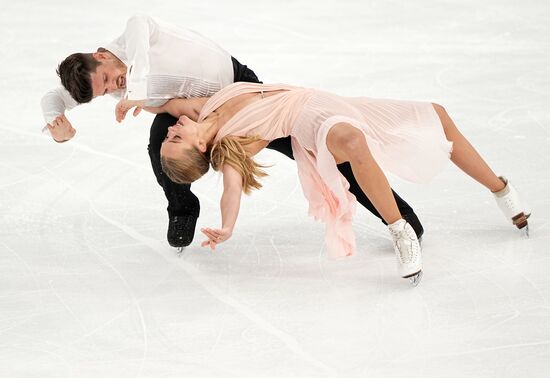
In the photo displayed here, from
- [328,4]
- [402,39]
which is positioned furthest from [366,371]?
[328,4]

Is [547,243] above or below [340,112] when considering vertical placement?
below

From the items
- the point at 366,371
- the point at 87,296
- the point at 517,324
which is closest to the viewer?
the point at 366,371

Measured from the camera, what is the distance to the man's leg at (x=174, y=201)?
386 centimetres

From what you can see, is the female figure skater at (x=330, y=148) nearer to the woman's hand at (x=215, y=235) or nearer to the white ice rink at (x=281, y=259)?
the woman's hand at (x=215, y=235)

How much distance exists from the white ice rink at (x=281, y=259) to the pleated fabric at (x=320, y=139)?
0.21 m

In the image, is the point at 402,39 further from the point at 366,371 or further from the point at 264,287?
the point at 366,371

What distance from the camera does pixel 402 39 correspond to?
6496 mm

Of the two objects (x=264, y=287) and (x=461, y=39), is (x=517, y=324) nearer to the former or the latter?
(x=264, y=287)

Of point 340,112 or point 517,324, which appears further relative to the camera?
point 340,112

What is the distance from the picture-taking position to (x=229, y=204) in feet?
11.5

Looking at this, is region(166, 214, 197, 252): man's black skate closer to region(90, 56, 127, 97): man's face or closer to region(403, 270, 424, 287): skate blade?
region(90, 56, 127, 97): man's face

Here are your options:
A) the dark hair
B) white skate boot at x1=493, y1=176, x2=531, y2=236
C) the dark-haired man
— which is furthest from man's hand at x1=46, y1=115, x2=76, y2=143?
white skate boot at x1=493, y1=176, x2=531, y2=236

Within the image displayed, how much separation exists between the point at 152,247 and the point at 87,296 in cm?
48

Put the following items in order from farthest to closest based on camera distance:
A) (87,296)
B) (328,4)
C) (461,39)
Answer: (328,4) → (461,39) → (87,296)
